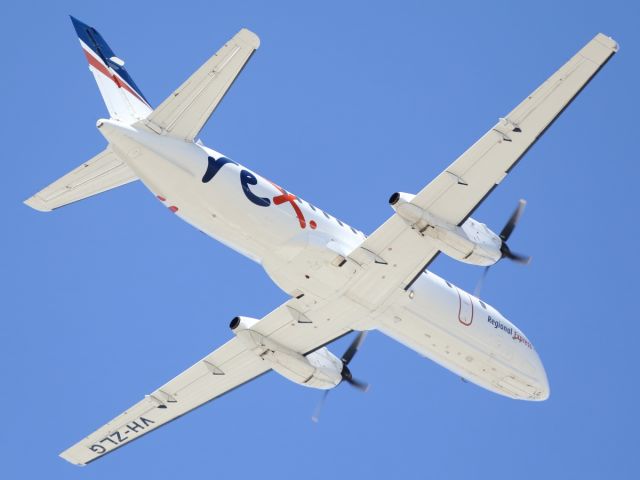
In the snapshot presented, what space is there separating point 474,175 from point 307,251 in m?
5.45

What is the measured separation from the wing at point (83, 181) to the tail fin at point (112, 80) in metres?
1.35

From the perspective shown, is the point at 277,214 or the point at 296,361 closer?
the point at 277,214

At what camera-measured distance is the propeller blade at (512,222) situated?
105ft

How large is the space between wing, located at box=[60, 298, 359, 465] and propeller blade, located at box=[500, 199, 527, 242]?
6053mm

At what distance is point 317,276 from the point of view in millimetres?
31250

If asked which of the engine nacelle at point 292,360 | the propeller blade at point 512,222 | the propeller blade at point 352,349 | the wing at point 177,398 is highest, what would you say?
the propeller blade at point 512,222

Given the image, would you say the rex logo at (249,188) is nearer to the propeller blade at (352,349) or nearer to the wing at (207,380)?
the wing at (207,380)

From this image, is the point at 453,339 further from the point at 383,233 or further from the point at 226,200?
the point at 226,200

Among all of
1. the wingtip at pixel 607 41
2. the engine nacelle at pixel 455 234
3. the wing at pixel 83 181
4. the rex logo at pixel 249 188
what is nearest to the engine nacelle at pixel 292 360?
the rex logo at pixel 249 188

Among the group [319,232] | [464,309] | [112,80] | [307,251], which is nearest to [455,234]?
[319,232]

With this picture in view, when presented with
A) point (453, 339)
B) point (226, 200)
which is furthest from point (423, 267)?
point (226, 200)

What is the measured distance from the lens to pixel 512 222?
106ft

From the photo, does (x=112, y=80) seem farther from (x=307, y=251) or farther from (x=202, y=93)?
(x=307, y=251)

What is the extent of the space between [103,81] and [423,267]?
11.2m
